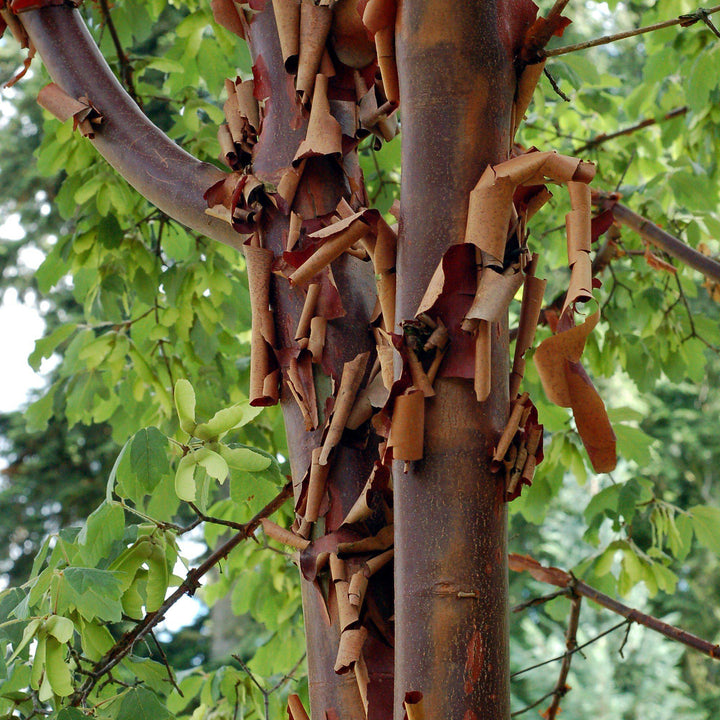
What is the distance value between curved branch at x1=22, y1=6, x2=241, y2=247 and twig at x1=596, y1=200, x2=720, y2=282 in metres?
0.90

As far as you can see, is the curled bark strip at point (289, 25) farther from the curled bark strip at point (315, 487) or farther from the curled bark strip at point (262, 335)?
the curled bark strip at point (315, 487)

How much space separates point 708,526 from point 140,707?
1392 mm

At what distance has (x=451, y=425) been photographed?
84cm

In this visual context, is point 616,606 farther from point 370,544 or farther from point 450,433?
point 450,433

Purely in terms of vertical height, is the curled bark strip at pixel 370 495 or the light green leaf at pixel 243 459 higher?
the light green leaf at pixel 243 459

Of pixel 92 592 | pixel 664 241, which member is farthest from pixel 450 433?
pixel 664 241

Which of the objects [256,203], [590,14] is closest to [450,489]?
[256,203]

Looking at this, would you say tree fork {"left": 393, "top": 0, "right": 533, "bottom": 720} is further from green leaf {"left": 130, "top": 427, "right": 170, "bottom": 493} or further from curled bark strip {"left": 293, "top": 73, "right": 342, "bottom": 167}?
green leaf {"left": 130, "top": 427, "right": 170, "bottom": 493}

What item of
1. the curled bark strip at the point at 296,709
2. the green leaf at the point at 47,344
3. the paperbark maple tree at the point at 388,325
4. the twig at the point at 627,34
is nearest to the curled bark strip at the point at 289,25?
the paperbark maple tree at the point at 388,325

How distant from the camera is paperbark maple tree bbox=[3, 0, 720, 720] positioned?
2.72 ft

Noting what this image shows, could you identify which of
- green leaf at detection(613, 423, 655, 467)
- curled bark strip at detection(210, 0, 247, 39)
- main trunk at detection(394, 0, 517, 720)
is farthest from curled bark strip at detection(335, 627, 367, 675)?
green leaf at detection(613, 423, 655, 467)

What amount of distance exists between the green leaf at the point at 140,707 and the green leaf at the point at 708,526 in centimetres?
134

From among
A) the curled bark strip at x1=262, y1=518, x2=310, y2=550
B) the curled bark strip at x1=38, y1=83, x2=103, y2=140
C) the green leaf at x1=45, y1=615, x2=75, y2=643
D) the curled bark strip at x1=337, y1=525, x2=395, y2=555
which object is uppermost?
the curled bark strip at x1=38, y1=83, x2=103, y2=140

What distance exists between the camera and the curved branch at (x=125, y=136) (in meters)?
1.32
